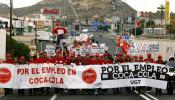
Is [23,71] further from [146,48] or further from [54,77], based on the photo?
[146,48]

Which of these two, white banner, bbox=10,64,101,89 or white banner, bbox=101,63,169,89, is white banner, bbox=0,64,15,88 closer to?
white banner, bbox=10,64,101,89

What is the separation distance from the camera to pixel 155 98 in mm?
21766

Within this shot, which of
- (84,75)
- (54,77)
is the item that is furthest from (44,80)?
(84,75)

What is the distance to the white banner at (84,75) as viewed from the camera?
24.9m

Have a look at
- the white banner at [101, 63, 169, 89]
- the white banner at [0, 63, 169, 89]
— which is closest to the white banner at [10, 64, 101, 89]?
the white banner at [0, 63, 169, 89]

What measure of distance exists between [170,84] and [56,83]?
191 inches

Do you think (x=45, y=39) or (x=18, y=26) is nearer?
(x=45, y=39)

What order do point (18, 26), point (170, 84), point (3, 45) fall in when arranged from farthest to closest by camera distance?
point (18, 26) → point (3, 45) → point (170, 84)

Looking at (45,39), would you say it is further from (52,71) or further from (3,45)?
(52,71)

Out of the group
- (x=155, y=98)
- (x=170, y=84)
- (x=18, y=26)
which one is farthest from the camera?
(x=18, y=26)

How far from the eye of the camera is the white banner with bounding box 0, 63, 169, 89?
24.9 m

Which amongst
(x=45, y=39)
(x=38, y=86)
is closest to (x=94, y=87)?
(x=38, y=86)

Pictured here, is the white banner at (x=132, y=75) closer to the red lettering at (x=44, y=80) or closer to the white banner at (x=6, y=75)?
the red lettering at (x=44, y=80)

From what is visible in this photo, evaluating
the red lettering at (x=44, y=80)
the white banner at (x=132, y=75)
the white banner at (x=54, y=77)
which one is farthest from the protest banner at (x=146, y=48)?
the red lettering at (x=44, y=80)
